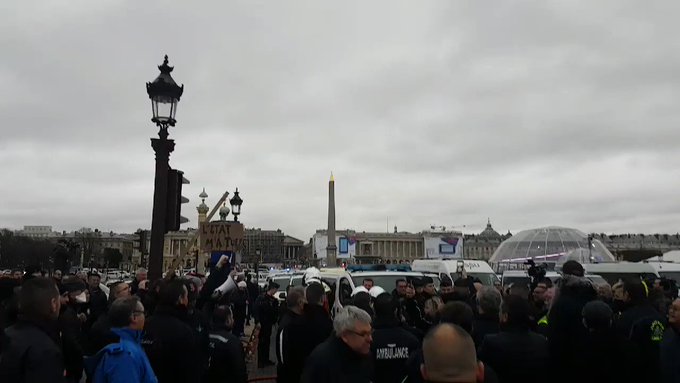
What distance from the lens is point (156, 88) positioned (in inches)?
319

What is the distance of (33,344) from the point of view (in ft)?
11.8

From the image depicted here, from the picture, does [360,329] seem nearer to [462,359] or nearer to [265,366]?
[462,359]

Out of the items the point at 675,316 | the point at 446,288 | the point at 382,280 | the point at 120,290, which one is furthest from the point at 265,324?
the point at 675,316

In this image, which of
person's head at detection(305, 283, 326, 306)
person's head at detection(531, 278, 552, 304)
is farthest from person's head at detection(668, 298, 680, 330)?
person's head at detection(305, 283, 326, 306)

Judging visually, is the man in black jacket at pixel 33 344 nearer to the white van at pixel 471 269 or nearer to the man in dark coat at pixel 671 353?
the man in dark coat at pixel 671 353

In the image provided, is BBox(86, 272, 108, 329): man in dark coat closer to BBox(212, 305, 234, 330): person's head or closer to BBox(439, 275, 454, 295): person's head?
BBox(212, 305, 234, 330): person's head

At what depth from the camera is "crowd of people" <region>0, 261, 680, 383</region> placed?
362 centimetres

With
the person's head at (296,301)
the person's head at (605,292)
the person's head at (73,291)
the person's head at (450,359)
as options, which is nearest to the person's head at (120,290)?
the person's head at (73,291)

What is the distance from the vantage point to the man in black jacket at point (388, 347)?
4.94 metres

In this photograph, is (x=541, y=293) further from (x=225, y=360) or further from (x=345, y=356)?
(x=345, y=356)

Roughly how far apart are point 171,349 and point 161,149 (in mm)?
Result: 3873

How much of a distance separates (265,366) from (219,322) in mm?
8515

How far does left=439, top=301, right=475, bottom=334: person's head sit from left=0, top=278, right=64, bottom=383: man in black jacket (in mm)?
3002

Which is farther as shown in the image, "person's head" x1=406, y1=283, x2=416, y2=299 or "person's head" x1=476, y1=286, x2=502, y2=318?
"person's head" x1=406, y1=283, x2=416, y2=299
